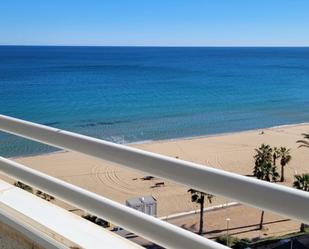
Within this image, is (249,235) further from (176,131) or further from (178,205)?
(176,131)

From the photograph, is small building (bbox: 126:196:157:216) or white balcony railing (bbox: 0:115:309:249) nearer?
white balcony railing (bbox: 0:115:309:249)

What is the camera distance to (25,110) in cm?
5166

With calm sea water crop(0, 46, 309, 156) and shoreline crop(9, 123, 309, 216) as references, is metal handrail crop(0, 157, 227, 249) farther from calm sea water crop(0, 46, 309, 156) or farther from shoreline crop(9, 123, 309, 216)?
calm sea water crop(0, 46, 309, 156)

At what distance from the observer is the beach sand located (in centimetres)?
2477

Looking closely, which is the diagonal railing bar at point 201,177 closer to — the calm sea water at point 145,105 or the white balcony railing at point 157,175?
the white balcony railing at point 157,175

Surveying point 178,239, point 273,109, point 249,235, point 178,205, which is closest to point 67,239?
point 178,239

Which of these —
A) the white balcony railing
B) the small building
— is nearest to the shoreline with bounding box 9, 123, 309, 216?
the small building

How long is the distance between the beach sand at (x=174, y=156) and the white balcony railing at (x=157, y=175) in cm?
1681

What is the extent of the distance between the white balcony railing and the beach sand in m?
16.8

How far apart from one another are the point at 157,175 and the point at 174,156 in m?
30.7

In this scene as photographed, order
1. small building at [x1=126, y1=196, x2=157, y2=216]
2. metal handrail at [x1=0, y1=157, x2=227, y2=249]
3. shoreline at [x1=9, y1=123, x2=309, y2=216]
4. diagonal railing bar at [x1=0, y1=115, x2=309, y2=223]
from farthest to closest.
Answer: shoreline at [x1=9, y1=123, x2=309, y2=216], small building at [x1=126, y1=196, x2=157, y2=216], metal handrail at [x1=0, y1=157, x2=227, y2=249], diagonal railing bar at [x1=0, y1=115, x2=309, y2=223]

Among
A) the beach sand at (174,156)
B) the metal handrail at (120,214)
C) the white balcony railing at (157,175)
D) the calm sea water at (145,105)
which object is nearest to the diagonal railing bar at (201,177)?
the white balcony railing at (157,175)

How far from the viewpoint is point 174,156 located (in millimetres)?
32281

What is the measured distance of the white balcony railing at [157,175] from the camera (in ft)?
4.30
